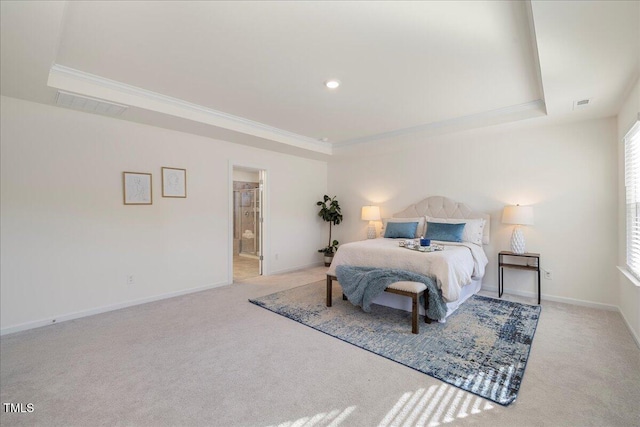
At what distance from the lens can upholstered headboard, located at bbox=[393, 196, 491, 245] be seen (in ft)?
14.8

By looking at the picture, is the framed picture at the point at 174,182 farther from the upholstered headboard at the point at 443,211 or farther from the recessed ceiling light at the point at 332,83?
the upholstered headboard at the point at 443,211

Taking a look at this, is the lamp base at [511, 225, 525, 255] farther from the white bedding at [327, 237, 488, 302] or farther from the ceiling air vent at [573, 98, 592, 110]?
the ceiling air vent at [573, 98, 592, 110]

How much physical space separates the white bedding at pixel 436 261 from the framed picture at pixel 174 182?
8.02 feet

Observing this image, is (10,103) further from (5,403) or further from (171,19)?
(5,403)

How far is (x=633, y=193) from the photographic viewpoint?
3006mm

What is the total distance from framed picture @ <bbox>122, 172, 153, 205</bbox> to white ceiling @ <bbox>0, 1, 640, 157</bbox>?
28.2 inches

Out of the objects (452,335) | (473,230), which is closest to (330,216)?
(473,230)

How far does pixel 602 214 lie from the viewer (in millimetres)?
3686

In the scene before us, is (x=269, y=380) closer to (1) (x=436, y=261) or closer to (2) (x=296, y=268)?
(1) (x=436, y=261)

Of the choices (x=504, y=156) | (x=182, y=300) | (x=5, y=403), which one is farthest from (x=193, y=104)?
(x=504, y=156)

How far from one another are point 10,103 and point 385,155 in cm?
521

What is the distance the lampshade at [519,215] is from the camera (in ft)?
13.0

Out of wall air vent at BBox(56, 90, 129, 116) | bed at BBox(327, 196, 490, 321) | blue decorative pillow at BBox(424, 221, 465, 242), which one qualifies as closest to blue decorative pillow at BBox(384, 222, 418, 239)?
bed at BBox(327, 196, 490, 321)

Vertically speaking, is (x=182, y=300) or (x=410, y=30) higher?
(x=410, y=30)
